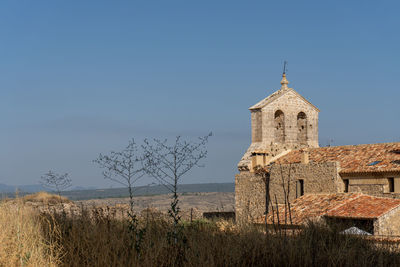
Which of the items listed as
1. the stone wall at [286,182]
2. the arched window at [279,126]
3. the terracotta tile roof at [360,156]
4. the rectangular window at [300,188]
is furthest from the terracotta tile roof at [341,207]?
the arched window at [279,126]

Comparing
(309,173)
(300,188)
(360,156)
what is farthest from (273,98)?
(360,156)

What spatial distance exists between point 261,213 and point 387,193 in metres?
6.37

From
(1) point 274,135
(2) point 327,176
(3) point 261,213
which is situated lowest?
(3) point 261,213

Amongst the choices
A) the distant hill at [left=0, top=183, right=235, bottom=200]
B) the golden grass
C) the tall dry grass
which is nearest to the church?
the distant hill at [left=0, top=183, right=235, bottom=200]

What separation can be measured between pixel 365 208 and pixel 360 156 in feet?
14.7

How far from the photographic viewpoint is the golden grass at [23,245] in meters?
6.21

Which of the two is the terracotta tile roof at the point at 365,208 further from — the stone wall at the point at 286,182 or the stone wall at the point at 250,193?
the stone wall at the point at 250,193

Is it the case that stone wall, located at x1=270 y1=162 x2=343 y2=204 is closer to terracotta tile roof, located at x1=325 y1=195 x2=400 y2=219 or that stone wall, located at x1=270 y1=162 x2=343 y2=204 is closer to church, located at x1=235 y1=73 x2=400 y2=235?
church, located at x1=235 y1=73 x2=400 y2=235

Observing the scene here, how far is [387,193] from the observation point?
20.4m

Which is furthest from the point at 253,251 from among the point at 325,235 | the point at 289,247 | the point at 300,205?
the point at 300,205

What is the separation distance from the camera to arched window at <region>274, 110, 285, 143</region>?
2750 cm

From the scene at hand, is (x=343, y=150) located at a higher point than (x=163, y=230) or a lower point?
higher

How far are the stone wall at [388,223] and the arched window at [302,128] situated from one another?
9.85 metres

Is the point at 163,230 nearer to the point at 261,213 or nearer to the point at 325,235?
the point at 325,235
